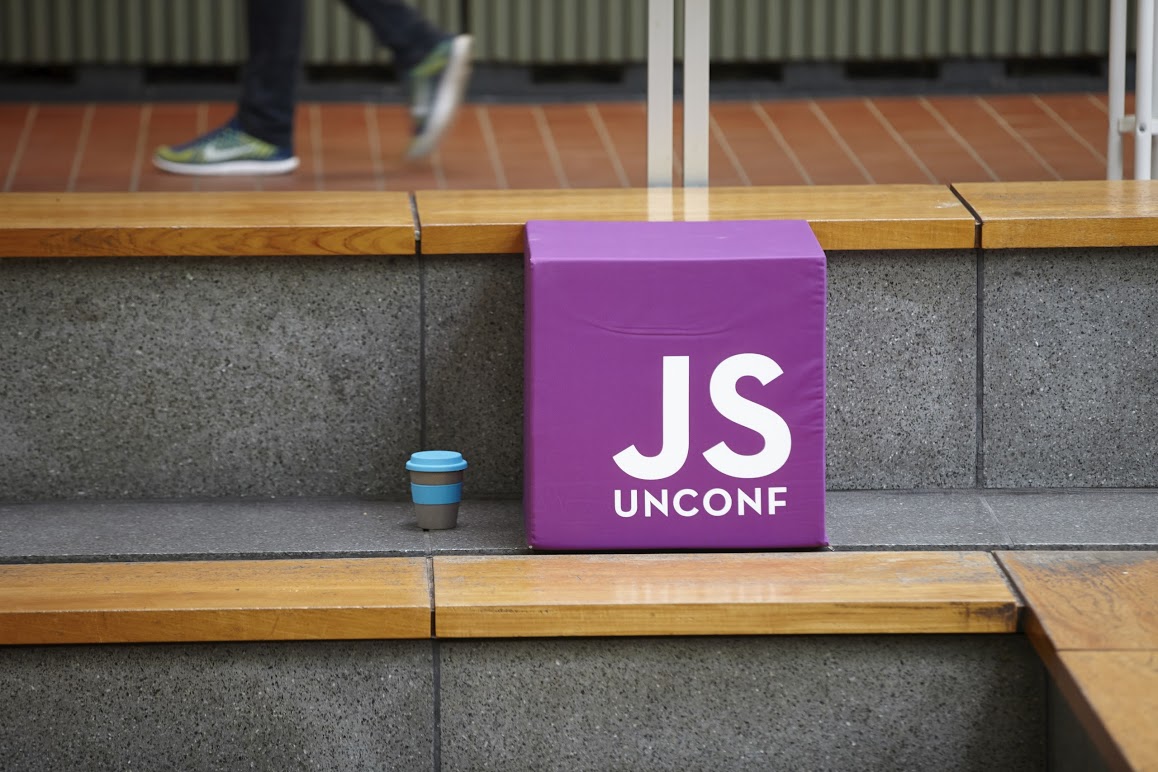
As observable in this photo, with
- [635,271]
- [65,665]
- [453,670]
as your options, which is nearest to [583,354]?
[635,271]

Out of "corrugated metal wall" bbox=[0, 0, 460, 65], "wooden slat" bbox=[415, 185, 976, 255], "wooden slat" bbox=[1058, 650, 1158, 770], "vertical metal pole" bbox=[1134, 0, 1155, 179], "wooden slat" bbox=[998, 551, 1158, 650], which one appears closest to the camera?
"wooden slat" bbox=[1058, 650, 1158, 770]

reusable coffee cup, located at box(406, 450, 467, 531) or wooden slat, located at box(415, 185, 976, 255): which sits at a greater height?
wooden slat, located at box(415, 185, 976, 255)

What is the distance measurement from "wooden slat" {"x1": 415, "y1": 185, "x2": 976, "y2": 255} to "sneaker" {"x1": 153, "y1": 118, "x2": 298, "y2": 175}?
2.35 feet

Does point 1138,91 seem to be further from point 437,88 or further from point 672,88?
point 437,88

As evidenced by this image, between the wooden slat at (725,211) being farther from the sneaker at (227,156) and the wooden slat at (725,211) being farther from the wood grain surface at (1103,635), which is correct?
the sneaker at (227,156)

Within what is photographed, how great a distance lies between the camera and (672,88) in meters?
2.76

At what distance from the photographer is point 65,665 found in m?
2.13

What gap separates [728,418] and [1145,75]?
0.99 metres

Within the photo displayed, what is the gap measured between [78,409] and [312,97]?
238cm

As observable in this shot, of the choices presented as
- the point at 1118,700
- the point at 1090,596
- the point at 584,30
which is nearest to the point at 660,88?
the point at 1090,596

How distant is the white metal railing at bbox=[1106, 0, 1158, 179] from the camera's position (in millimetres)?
2684

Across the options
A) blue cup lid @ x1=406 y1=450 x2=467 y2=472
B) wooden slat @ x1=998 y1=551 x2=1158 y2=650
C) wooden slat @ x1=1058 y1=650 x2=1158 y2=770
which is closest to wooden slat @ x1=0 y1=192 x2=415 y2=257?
blue cup lid @ x1=406 y1=450 x2=467 y2=472

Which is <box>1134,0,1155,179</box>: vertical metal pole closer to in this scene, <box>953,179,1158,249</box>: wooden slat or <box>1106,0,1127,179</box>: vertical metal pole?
<box>1106,0,1127,179</box>: vertical metal pole

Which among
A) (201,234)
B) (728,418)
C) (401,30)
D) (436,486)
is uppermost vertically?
(401,30)
